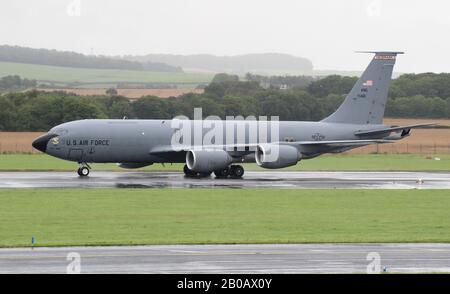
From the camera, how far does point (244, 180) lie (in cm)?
4812

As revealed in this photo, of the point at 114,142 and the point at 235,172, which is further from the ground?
the point at 114,142

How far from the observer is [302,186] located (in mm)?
43125

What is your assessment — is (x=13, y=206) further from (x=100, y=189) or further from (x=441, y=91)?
(x=441, y=91)

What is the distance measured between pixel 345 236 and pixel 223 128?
28.6 meters

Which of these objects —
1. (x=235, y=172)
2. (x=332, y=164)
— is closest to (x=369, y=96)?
(x=332, y=164)

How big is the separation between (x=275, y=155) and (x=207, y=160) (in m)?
4.00

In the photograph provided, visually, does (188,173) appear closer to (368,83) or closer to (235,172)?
(235,172)

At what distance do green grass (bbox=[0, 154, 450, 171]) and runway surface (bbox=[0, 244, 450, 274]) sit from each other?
3506 centimetres

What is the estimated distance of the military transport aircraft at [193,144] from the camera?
164 feet

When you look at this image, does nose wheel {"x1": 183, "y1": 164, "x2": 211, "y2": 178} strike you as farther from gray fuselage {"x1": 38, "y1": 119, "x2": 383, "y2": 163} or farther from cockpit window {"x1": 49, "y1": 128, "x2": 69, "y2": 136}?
cockpit window {"x1": 49, "y1": 128, "x2": 69, "y2": 136}

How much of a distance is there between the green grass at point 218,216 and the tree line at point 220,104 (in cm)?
4394

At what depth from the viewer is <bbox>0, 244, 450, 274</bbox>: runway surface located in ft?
62.1

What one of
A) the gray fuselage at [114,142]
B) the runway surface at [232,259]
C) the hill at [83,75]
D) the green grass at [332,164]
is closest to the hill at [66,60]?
the hill at [83,75]

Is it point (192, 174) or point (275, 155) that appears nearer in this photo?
point (275, 155)
